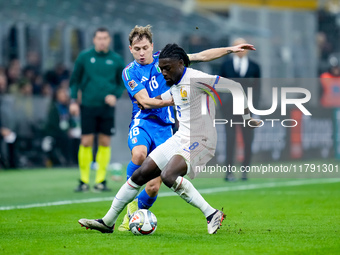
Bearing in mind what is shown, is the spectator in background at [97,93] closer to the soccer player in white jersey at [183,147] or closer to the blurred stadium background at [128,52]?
the blurred stadium background at [128,52]

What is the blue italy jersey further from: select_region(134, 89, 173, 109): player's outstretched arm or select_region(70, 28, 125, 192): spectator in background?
select_region(70, 28, 125, 192): spectator in background

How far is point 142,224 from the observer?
750 centimetres

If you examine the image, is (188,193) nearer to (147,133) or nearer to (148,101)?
(148,101)

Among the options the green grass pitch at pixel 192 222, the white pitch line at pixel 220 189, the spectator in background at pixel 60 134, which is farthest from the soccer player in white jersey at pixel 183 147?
the spectator in background at pixel 60 134

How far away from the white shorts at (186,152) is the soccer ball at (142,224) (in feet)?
1.58

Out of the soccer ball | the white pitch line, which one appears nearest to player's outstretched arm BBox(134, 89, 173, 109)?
the soccer ball

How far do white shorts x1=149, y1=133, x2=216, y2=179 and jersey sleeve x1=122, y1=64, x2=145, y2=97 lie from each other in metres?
0.80

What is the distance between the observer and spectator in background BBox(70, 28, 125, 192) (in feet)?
40.3

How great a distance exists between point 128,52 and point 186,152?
1282cm

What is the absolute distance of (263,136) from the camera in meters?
16.8

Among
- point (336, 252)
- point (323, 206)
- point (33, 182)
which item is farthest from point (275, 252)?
point (33, 182)

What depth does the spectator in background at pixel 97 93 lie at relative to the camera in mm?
12289

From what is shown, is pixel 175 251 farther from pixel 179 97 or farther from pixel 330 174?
pixel 330 174

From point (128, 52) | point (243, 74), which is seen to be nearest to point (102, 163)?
point (243, 74)
